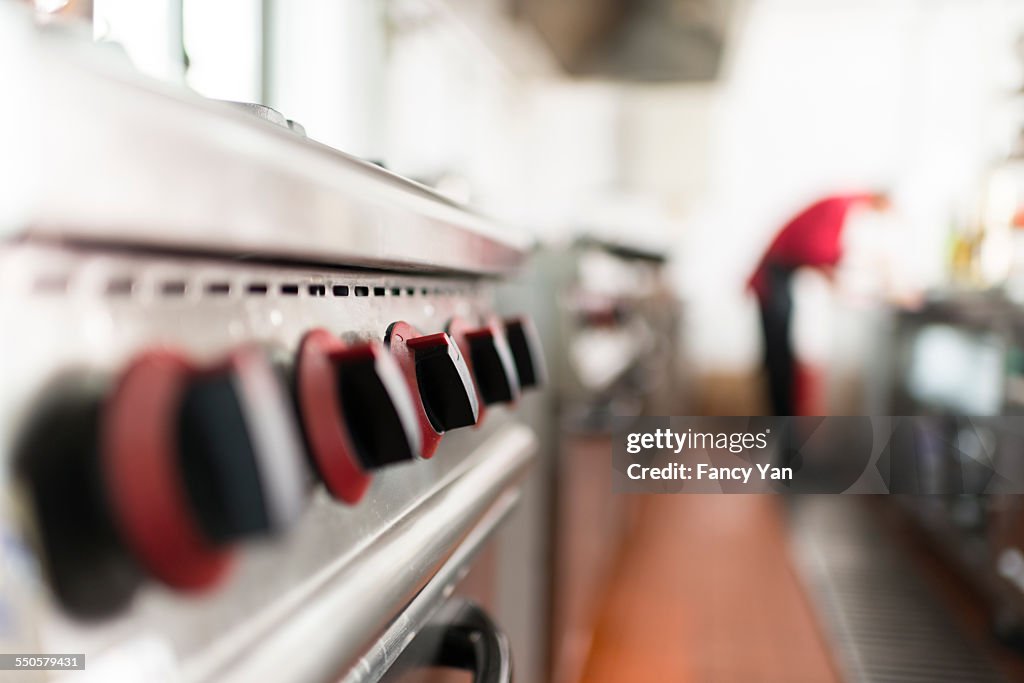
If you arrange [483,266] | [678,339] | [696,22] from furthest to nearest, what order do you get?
1. [678,339]
2. [696,22]
3. [483,266]

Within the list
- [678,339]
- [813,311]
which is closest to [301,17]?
[678,339]

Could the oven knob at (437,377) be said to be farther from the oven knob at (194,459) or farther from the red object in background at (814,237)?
the red object in background at (814,237)

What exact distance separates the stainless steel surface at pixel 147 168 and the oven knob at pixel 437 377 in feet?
0.20

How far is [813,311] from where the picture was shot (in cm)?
430

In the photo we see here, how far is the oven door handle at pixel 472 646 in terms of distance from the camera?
1.58ft

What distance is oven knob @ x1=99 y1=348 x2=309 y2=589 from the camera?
188 mm

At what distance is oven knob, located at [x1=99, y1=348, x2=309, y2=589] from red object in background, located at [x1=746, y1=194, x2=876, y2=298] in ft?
10.3

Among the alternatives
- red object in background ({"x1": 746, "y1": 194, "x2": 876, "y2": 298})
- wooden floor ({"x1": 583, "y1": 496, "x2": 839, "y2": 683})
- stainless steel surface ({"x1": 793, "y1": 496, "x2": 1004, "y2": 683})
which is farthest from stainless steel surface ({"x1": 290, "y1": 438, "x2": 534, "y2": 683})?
red object in background ({"x1": 746, "y1": 194, "x2": 876, "y2": 298})

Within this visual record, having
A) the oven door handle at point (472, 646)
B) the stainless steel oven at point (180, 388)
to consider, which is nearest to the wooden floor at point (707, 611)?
the oven door handle at point (472, 646)

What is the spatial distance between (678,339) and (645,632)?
1913 mm

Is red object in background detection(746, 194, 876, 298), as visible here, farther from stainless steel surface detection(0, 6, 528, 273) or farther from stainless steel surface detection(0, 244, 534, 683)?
stainless steel surface detection(0, 6, 528, 273)

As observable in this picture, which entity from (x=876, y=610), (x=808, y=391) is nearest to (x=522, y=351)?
(x=876, y=610)

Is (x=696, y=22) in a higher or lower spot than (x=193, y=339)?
higher

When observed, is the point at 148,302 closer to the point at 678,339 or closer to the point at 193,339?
the point at 193,339
